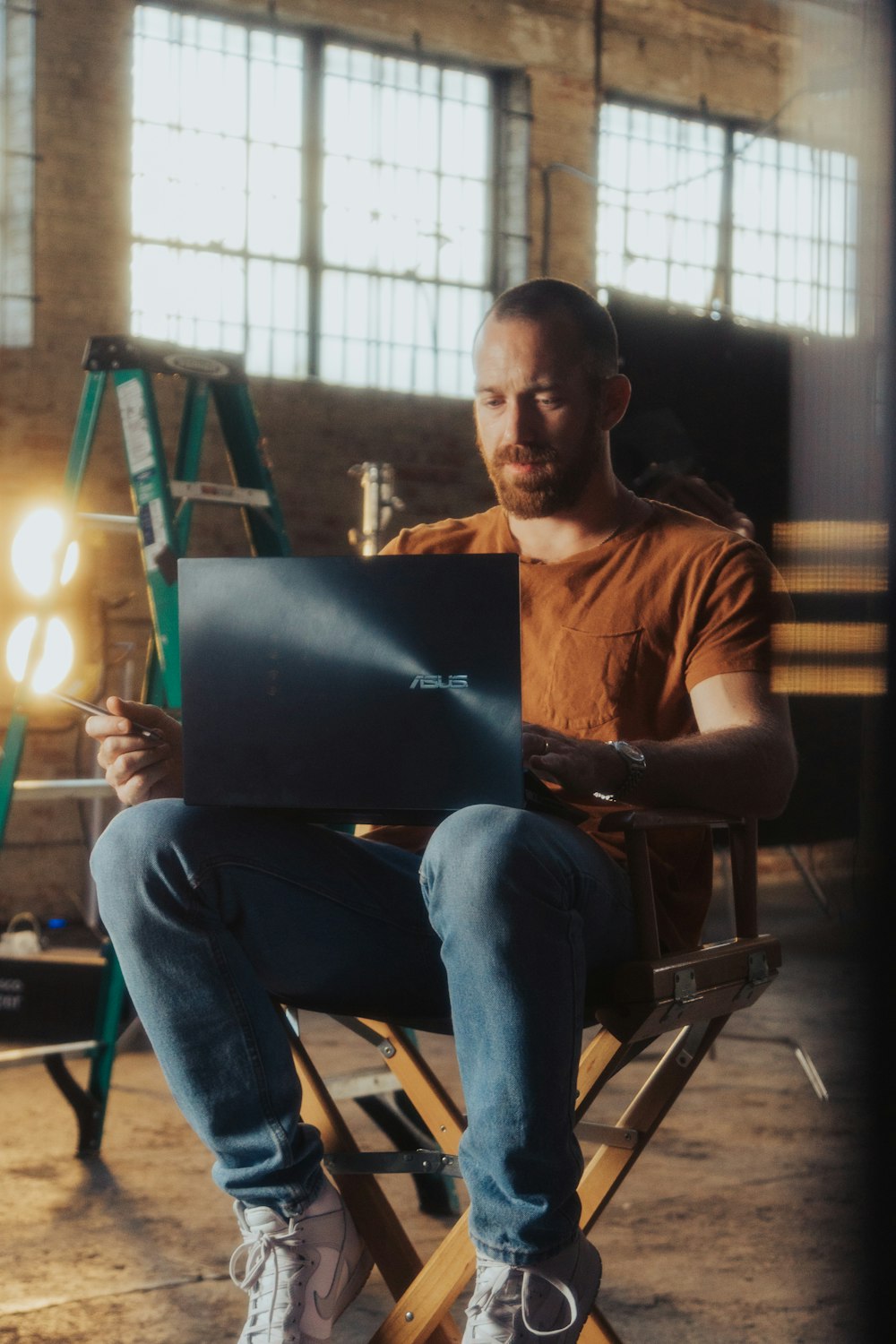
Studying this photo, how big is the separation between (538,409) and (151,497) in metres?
1.19

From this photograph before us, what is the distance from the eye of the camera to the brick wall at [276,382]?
5.88 m

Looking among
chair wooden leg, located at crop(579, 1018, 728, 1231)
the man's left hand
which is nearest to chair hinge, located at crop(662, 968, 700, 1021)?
chair wooden leg, located at crop(579, 1018, 728, 1231)

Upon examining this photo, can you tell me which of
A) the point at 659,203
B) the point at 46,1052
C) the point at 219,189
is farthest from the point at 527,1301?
the point at 659,203

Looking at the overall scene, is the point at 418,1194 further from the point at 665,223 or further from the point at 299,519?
the point at 665,223

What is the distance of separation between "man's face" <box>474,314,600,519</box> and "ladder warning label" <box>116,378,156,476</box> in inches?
43.7

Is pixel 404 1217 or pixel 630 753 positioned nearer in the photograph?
pixel 630 753

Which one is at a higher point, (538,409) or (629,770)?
(538,409)

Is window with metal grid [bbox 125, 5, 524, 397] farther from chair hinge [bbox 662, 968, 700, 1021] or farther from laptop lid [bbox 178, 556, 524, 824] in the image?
chair hinge [bbox 662, 968, 700, 1021]

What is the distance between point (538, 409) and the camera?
71.0 inches

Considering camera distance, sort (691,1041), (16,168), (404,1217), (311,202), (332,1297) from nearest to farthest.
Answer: (332,1297) < (691,1041) < (404,1217) < (16,168) < (311,202)

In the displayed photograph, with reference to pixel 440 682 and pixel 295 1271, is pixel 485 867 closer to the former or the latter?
pixel 440 682

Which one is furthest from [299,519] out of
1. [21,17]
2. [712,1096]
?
[712,1096]

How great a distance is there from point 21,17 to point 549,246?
255 cm

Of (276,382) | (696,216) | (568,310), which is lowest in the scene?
(568,310)
